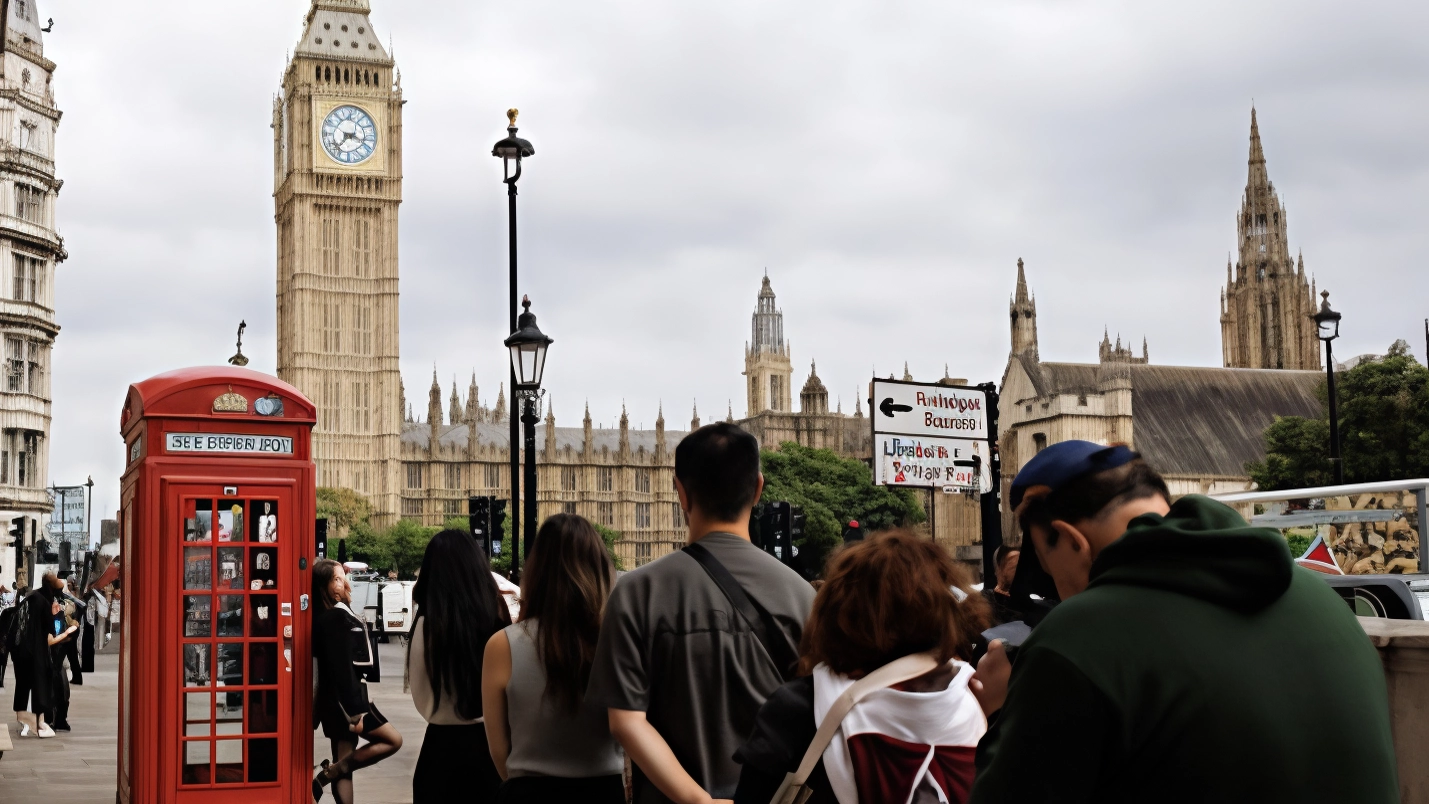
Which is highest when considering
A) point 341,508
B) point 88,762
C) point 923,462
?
point 341,508

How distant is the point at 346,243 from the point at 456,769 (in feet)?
299

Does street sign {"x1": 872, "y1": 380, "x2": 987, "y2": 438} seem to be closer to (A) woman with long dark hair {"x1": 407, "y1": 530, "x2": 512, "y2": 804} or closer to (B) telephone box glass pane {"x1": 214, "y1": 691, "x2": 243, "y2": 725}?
(B) telephone box glass pane {"x1": 214, "y1": 691, "x2": 243, "y2": 725}

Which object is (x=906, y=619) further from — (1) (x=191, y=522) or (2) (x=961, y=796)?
(1) (x=191, y=522)

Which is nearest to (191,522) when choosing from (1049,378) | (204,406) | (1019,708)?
(204,406)

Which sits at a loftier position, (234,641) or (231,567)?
(231,567)

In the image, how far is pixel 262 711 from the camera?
8367mm

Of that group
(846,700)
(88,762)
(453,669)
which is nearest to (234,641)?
(453,669)

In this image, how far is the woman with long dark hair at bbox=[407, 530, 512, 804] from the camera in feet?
18.4

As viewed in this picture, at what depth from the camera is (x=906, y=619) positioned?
10.2ft

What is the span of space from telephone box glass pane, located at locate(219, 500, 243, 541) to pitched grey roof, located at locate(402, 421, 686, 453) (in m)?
94.5

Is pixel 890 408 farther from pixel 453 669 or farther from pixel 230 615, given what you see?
pixel 453 669

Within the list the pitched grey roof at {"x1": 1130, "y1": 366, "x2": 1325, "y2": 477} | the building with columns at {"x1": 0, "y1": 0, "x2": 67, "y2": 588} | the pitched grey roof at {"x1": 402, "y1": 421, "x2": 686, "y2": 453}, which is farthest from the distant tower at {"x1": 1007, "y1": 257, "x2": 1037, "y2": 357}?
the building with columns at {"x1": 0, "y1": 0, "x2": 67, "y2": 588}

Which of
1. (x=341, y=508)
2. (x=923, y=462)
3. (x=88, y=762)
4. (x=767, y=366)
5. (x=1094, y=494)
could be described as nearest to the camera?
(x=1094, y=494)

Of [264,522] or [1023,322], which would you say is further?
[1023,322]
